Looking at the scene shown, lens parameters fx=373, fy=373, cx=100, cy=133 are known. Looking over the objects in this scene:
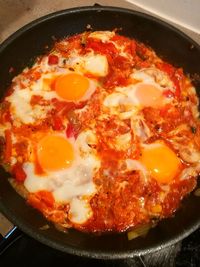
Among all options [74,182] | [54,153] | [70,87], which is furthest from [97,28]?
[74,182]

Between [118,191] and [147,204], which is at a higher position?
[118,191]

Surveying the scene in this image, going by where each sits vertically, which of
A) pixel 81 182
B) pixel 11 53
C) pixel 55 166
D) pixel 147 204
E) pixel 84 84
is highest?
pixel 11 53

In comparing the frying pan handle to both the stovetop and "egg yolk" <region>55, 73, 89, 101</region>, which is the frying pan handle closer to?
the stovetop

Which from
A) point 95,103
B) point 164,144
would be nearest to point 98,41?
point 95,103

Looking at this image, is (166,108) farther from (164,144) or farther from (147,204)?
(147,204)

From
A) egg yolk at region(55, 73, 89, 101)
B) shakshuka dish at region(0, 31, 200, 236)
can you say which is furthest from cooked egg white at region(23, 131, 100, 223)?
egg yolk at region(55, 73, 89, 101)

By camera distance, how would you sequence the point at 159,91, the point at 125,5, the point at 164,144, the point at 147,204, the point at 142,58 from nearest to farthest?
1. the point at 147,204
2. the point at 164,144
3. the point at 159,91
4. the point at 142,58
5. the point at 125,5

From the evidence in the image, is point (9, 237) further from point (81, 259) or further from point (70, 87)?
point (70, 87)
